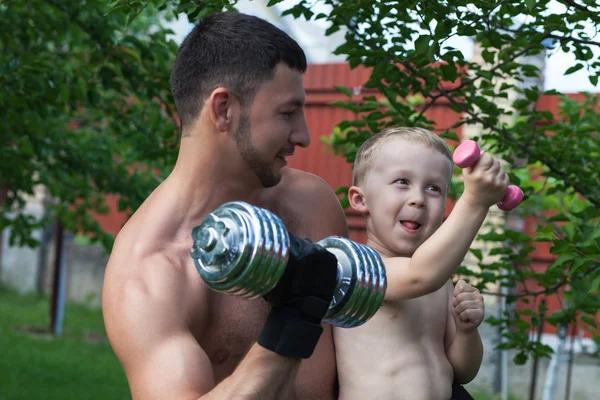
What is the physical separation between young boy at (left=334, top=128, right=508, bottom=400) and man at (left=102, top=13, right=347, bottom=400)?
14 centimetres

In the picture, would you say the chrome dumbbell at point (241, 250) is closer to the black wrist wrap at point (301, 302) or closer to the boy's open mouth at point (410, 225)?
the black wrist wrap at point (301, 302)

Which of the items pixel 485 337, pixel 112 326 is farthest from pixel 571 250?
pixel 485 337

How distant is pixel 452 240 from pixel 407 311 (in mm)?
382

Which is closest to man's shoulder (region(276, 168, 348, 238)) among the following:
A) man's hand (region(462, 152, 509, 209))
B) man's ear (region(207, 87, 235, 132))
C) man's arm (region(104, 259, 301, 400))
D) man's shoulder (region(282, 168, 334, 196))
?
man's shoulder (region(282, 168, 334, 196))

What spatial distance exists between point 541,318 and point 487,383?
5.17 m

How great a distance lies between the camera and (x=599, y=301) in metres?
3.37

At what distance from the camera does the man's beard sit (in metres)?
2.16

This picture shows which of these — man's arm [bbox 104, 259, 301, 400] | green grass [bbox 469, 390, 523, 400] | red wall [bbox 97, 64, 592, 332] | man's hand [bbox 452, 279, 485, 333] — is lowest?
green grass [bbox 469, 390, 523, 400]

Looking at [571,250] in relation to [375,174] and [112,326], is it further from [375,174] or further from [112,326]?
[112,326]

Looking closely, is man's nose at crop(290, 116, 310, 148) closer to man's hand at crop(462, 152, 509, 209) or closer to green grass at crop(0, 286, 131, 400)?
man's hand at crop(462, 152, 509, 209)

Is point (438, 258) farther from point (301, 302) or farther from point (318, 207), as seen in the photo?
point (318, 207)

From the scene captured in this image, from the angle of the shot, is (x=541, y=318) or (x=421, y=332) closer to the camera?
(x=421, y=332)

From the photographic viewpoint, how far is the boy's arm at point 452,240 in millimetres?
1884

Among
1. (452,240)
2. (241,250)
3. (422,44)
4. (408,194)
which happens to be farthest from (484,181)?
(422,44)
